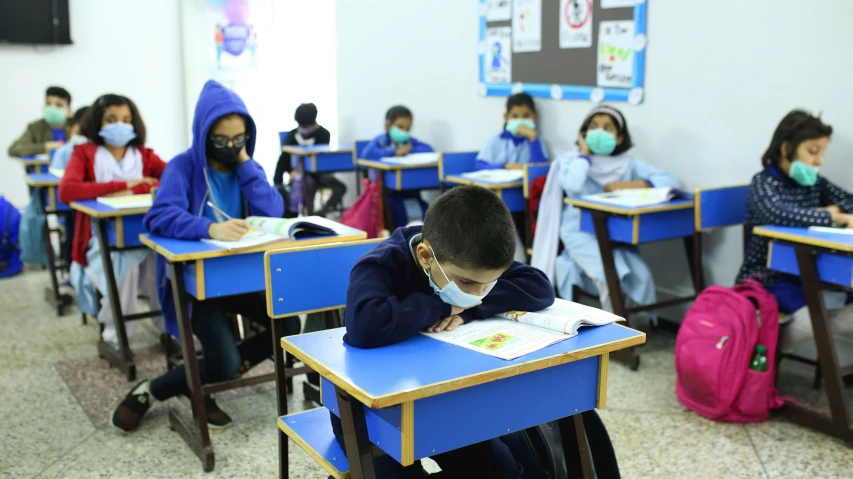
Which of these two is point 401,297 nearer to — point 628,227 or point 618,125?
point 628,227

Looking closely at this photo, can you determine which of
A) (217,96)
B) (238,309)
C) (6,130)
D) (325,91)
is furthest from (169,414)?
(6,130)

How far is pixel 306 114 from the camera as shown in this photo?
6223 mm

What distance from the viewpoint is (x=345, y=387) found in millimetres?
1346

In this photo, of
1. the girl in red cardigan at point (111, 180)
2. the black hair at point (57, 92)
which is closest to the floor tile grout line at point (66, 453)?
the girl in red cardigan at point (111, 180)

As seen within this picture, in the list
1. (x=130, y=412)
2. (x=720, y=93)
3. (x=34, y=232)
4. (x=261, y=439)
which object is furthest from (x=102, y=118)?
(x=720, y=93)

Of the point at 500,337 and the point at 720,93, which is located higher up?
the point at 720,93

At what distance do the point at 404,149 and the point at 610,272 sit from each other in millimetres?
2523

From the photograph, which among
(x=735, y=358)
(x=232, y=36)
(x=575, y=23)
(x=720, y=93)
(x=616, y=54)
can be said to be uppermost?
(x=232, y=36)

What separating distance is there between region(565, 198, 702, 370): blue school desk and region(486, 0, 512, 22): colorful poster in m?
1.84

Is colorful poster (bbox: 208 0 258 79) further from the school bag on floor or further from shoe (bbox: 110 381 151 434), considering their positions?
shoe (bbox: 110 381 151 434)

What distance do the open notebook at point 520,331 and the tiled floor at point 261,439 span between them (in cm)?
100

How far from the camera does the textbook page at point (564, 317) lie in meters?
1.61

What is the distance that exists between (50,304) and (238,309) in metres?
2.29

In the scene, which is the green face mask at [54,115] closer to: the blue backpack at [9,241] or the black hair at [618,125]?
the blue backpack at [9,241]
